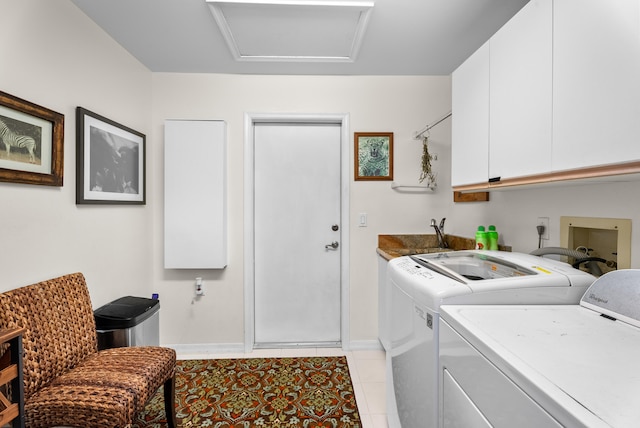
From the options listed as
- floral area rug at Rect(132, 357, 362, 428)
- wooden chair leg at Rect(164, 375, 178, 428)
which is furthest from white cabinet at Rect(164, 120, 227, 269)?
wooden chair leg at Rect(164, 375, 178, 428)

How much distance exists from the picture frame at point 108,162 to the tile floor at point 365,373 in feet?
4.54

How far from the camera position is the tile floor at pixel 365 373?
1.87 meters

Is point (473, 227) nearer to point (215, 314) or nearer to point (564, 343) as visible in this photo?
point (564, 343)

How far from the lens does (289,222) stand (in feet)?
9.02

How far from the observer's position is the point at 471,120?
1669 millimetres

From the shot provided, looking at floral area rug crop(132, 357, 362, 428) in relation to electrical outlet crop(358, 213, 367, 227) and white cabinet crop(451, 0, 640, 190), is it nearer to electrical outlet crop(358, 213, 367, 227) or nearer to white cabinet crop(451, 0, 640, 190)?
electrical outlet crop(358, 213, 367, 227)

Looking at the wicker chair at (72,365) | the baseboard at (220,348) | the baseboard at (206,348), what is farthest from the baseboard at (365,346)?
the wicker chair at (72,365)

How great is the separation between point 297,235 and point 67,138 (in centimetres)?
167

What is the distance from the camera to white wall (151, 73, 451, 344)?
259 centimetres

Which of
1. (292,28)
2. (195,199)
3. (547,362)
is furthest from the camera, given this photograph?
(195,199)

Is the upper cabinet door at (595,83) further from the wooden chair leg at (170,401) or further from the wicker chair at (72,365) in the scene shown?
the wooden chair leg at (170,401)

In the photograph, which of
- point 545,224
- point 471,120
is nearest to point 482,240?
point 545,224

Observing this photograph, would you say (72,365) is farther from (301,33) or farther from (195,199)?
(301,33)

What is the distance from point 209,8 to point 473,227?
2.22m
